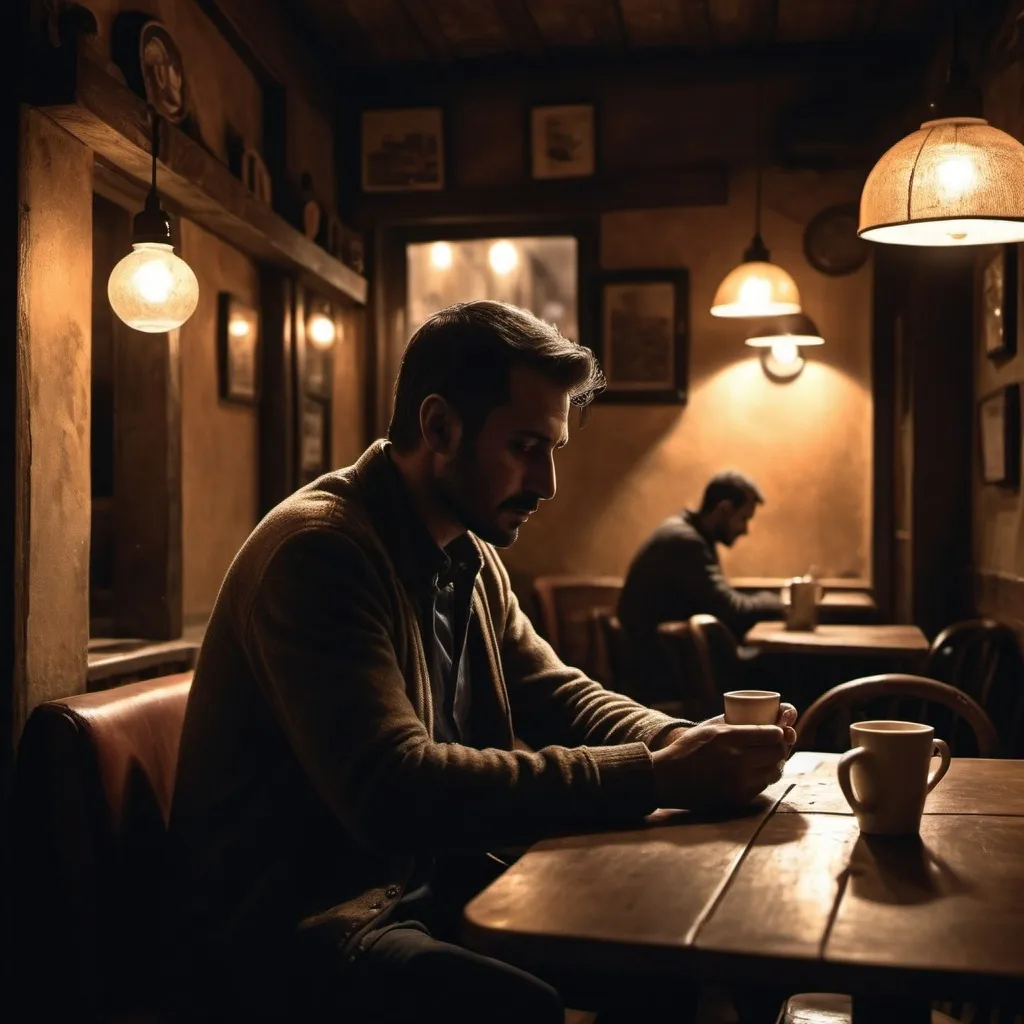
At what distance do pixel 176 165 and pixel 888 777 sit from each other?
2.86 meters

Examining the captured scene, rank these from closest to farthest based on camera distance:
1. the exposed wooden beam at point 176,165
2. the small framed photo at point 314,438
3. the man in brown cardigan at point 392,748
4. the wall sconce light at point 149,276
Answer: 1. the man in brown cardigan at point 392,748
2. the exposed wooden beam at point 176,165
3. the wall sconce light at point 149,276
4. the small framed photo at point 314,438

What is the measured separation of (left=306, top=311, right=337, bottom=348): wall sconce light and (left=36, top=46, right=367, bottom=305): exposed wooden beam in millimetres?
145

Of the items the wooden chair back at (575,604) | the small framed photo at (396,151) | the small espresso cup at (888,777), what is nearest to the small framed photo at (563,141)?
the small framed photo at (396,151)

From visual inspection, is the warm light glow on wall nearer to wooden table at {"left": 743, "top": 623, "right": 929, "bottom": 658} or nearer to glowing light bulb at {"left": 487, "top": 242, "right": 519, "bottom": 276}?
glowing light bulb at {"left": 487, "top": 242, "right": 519, "bottom": 276}

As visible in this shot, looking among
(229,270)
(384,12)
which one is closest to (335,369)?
(229,270)

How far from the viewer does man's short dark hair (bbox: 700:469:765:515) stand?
210 inches

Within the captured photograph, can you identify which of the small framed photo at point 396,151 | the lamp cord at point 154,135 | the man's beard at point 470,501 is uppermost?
the small framed photo at point 396,151

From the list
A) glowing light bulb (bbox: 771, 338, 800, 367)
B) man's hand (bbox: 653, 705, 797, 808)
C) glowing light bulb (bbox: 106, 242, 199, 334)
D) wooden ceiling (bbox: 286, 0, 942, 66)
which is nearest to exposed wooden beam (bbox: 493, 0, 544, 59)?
wooden ceiling (bbox: 286, 0, 942, 66)

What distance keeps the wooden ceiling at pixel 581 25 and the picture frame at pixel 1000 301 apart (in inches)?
55.3

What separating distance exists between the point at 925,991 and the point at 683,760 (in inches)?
22.2

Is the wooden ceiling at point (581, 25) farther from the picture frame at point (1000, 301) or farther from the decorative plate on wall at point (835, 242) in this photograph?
the picture frame at point (1000, 301)

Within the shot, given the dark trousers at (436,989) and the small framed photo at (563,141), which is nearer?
the dark trousers at (436,989)

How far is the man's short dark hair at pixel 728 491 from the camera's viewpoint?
534 centimetres

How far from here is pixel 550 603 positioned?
596 cm
